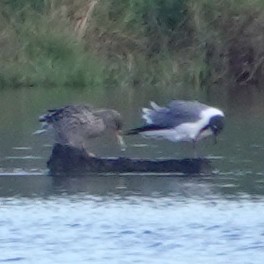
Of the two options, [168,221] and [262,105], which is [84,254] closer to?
[168,221]

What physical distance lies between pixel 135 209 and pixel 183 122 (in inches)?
108

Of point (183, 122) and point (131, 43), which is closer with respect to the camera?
point (183, 122)

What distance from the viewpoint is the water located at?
11156 millimetres

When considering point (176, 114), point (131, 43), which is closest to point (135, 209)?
point (176, 114)

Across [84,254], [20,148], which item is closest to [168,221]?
[84,254]

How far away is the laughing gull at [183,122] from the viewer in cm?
1550

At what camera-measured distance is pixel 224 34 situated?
31.6 metres

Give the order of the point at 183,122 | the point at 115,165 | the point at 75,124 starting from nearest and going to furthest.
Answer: the point at 115,165, the point at 75,124, the point at 183,122

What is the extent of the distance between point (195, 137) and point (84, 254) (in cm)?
488

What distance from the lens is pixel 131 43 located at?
32844 millimetres

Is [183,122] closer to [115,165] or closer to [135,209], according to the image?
[115,165]

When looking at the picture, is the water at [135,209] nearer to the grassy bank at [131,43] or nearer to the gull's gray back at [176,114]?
the gull's gray back at [176,114]

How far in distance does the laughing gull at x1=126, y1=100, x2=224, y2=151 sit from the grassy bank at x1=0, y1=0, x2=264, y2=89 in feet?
46.0

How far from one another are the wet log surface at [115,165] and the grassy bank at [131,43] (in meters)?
14.9
